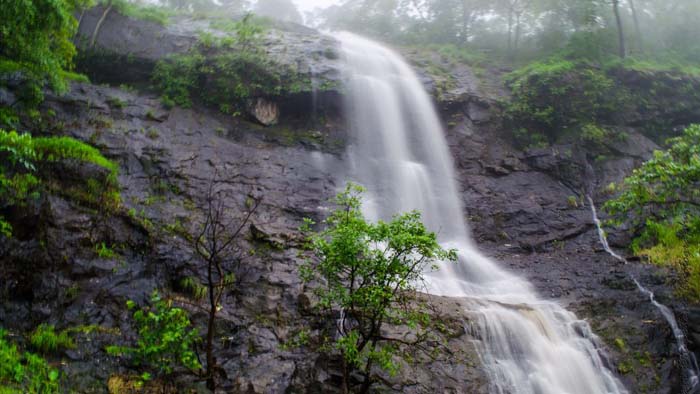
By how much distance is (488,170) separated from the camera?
51.4 feet

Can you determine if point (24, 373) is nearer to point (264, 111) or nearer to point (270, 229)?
point (270, 229)

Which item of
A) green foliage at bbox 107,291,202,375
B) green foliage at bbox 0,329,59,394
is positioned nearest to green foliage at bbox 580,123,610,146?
green foliage at bbox 107,291,202,375

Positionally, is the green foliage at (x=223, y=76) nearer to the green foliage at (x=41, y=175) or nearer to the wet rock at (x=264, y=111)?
the wet rock at (x=264, y=111)

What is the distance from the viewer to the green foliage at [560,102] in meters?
17.0

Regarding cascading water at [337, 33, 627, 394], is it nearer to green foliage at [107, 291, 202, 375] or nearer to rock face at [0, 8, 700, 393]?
rock face at [0, 8, 700, 393]

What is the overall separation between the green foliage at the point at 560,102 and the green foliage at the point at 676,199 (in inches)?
266

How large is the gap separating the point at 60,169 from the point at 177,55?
8.50 m

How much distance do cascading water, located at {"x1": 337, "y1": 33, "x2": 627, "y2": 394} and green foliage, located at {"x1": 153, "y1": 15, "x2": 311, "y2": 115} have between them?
2.81 metres

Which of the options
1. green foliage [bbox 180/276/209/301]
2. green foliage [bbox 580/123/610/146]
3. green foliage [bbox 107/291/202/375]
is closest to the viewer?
green foliage [bbox 107/291/202/375]

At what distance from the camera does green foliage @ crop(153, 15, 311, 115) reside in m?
14.8

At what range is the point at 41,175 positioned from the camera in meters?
8.08

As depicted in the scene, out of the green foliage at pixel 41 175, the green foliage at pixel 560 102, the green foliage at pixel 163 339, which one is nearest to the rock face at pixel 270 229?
the green foliage at pixel 41 175

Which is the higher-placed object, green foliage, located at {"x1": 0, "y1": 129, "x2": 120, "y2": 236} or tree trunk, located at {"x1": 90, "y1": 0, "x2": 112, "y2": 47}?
tree trunk, located at {"x1": 90, "y1": 0, "x2": 112, "y2": 47}

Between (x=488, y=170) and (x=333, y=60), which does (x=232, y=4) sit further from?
(x=488, y=170)
